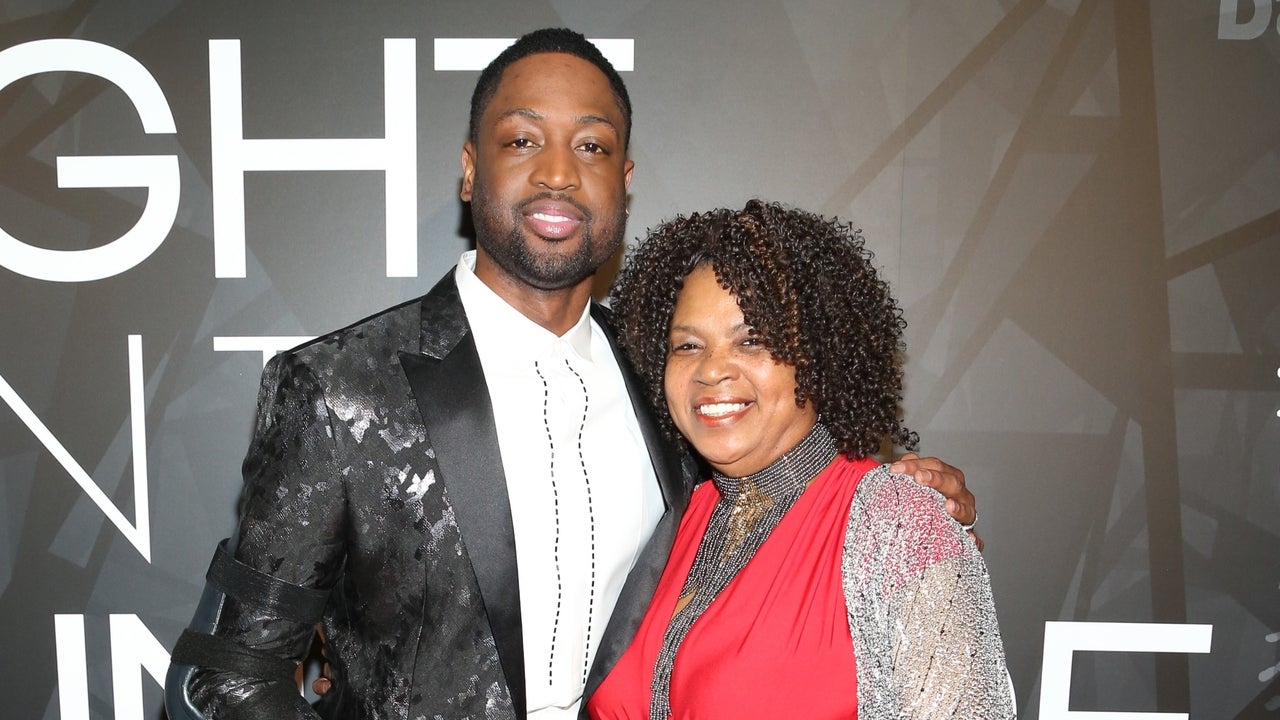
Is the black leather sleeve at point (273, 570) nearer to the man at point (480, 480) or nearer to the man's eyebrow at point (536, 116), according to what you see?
the man at point (480, 480)

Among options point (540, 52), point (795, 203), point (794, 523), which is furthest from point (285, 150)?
point (794, 523)

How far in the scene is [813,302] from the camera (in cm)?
155

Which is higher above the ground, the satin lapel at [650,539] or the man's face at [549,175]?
the man's face at [549,175]

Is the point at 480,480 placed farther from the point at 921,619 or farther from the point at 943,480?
the point at 943,480

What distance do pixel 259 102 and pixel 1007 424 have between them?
9.05ft

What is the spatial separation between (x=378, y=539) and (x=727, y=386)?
29.1 inches

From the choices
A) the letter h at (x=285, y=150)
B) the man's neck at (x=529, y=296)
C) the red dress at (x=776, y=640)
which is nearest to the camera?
the red dress at (x=776, y=640)

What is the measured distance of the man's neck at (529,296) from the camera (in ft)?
5.69

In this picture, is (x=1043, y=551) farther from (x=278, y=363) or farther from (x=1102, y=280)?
(x=278, y=363)

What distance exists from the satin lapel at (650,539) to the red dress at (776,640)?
33 mm

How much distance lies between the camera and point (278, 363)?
4.94 ft

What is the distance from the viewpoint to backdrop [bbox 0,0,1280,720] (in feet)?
8.23

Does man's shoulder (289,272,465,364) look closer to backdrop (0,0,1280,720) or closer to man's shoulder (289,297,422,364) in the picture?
man's shoulder (289,297,422,364)

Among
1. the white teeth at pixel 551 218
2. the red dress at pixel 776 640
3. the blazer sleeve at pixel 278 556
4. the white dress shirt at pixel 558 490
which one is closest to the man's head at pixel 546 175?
the white teeth at pixel 551 218
